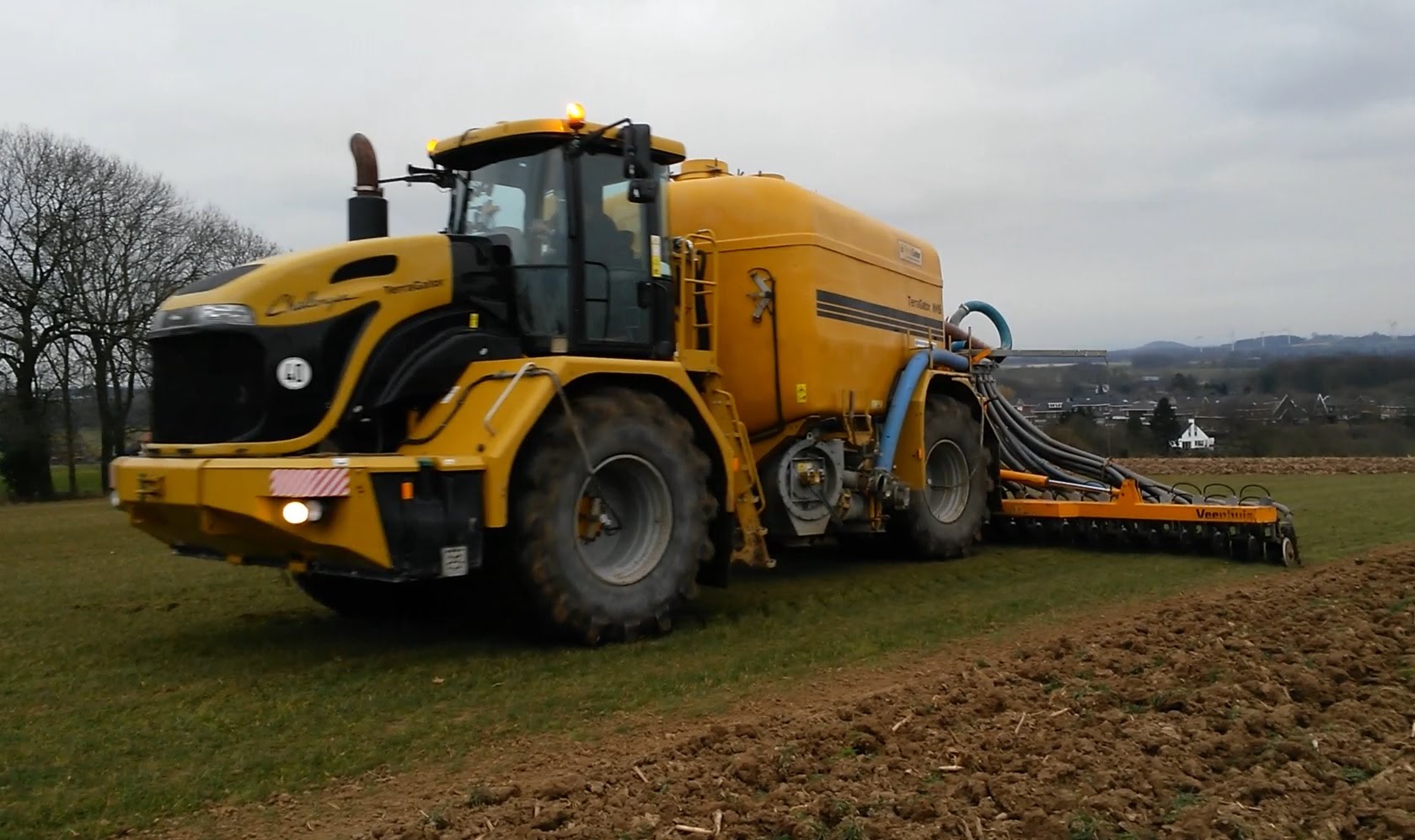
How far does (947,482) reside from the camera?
11.3 metres

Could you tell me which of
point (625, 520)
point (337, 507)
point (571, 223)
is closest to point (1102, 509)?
point (625, 520)

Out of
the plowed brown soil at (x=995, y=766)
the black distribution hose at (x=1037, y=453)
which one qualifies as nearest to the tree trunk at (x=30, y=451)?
the black distribution hose at (x=1037, y=453)

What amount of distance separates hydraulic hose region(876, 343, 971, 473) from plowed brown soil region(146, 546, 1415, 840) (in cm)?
382

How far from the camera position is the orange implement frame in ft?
34.1

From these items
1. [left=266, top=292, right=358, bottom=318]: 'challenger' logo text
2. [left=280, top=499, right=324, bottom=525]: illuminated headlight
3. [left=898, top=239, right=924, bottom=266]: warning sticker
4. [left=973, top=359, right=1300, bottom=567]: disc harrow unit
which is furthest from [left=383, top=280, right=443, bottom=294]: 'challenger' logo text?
[left=973, top=359, right=1300, bottom=567]: disc harrow unit

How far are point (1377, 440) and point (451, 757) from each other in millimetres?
37522

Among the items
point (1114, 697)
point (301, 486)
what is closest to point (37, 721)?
point (301, 486)

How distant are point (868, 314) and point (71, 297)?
3018 centimetres

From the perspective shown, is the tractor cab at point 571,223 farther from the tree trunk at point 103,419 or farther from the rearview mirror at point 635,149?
the tree trunk at point 103,419

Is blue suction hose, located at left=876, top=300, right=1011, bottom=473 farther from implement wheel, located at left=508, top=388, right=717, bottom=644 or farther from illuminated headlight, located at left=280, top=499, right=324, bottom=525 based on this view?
illuminated headlight, located at left=280, top=499, right=324, bottom=525

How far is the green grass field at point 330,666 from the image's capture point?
185 inches

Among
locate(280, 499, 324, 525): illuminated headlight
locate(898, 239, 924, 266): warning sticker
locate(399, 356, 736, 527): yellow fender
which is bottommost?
locate(280, 499, 324, 525): illuminated headlight

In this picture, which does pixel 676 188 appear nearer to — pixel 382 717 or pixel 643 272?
pixel 643 272

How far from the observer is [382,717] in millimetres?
5438
